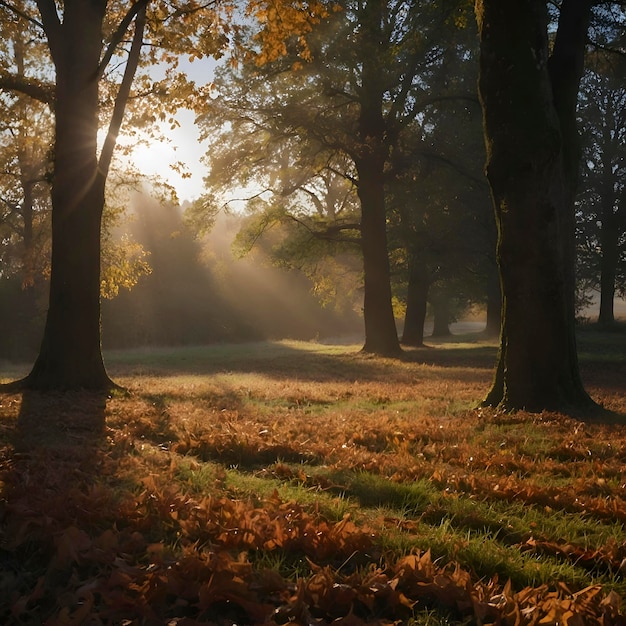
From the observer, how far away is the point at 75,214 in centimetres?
981

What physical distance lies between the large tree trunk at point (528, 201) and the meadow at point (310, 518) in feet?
2.40

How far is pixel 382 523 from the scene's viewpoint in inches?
139

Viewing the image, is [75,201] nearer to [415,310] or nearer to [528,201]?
[528,201]

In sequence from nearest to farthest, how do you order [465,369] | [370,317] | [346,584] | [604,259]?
1. [346,584]
2. [465,369]
3. [370,317]
4. [604,259]

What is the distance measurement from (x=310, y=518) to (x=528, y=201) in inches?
227

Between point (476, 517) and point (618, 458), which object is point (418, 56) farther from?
point (476, 517)

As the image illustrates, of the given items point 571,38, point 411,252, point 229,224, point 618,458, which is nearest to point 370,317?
point 411,252

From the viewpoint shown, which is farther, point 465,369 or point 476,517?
point 465,369

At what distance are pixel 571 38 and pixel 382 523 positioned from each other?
7.98 meters

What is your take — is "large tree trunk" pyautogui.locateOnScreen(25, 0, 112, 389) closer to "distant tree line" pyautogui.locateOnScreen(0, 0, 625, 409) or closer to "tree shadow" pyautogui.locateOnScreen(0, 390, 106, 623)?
"distant tree line" pyautogui.locateOnScreen(0, 0, 625, 409)

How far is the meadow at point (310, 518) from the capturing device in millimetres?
2590

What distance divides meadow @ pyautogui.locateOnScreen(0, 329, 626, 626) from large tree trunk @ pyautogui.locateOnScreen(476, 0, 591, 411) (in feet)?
2.40

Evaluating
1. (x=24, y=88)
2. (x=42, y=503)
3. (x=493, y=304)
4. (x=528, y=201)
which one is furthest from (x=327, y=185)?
(x=42, y=503)

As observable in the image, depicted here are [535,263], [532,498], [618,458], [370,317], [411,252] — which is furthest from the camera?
[411,252]
